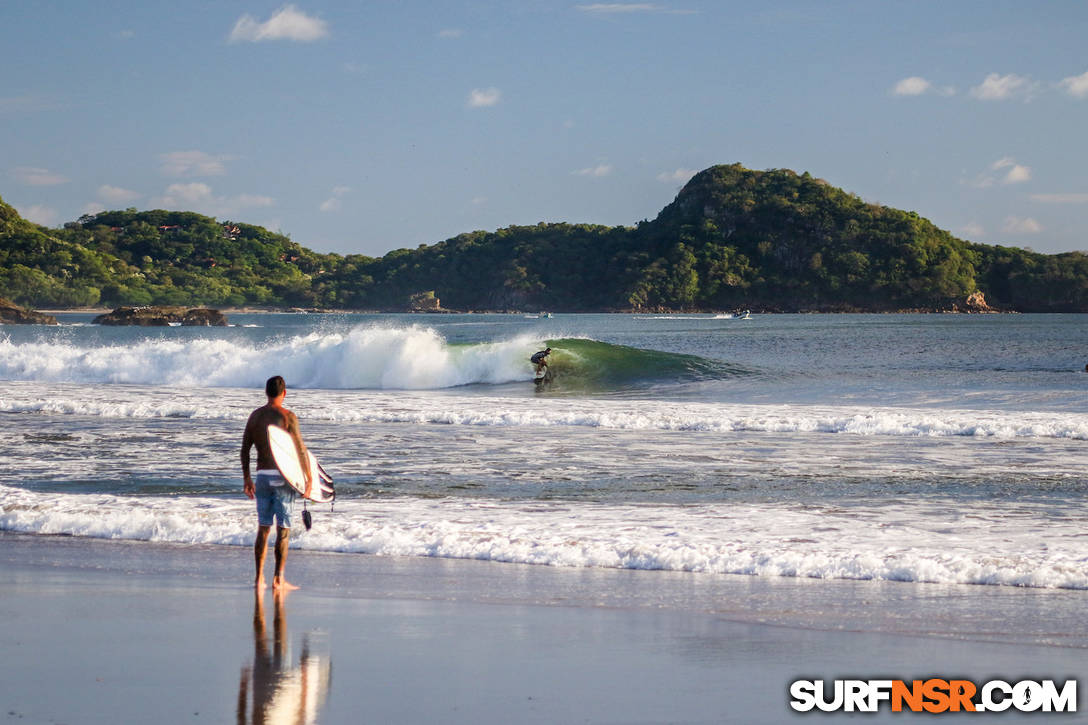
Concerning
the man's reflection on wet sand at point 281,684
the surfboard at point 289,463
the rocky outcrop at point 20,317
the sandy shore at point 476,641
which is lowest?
the man's reflection on wet sand at point 281,684

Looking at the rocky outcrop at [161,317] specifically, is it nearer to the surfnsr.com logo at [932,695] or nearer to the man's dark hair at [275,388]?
the man's dark hair at [275,388]

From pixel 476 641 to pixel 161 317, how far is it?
13696cm

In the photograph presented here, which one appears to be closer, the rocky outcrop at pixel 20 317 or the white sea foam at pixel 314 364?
the white sea foam at pixel 314 364

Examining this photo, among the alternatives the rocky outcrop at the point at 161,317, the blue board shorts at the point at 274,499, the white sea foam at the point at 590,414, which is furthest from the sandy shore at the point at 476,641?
the rocky outcrop at the point at 161,317

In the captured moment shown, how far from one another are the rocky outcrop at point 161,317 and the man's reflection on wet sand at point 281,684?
133149mm

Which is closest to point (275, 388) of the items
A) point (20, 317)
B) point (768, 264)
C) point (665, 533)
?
point (665, 533)

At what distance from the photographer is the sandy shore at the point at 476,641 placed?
16.9 ft

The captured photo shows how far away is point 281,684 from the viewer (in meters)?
5.46

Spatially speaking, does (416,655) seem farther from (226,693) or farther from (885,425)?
(885,425)

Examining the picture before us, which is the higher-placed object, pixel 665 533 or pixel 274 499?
pixel 274 499

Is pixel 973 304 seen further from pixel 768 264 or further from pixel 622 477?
pixel 622 477

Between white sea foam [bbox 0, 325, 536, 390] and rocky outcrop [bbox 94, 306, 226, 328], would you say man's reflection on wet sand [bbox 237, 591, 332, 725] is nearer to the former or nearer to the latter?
white sea foam [bbox 0, 325, 536, 390]

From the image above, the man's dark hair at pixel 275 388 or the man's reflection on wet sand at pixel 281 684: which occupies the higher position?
the man's dark hair at pixel 275 388

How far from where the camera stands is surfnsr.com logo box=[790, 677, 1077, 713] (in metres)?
5.16
